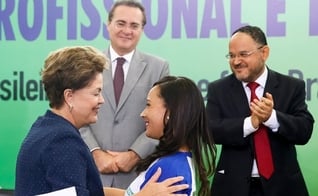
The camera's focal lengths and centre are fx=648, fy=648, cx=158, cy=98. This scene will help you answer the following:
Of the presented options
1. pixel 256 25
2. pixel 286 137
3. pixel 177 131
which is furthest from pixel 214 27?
pixel 177 131

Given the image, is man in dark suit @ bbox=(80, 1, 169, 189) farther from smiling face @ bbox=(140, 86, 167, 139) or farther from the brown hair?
the brown hair

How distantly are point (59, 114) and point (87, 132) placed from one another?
1.22m

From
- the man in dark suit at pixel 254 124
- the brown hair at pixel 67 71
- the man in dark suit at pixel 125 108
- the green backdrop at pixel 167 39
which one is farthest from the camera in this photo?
the green backdrop at pixel 167 39

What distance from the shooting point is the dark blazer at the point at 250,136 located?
10.4ft

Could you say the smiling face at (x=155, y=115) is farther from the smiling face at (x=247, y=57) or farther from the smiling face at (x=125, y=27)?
the smiling face at (x=125, y=27)

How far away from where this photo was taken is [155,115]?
85.7 inches

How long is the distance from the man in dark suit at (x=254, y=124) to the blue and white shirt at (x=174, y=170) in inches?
41.5

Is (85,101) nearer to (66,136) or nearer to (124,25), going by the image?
(66,136)

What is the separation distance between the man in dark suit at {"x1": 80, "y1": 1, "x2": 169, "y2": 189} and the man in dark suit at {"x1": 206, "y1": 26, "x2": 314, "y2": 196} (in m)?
0.36

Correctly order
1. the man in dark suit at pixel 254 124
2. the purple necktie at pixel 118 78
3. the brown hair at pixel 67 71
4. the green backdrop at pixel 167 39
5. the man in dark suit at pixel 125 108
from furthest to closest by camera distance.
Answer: the green backdrop at pixel 167 39, the purple necktie at pixel 118 78, the man in dark suit at pixel 125 108, the man in dark suit at pixel 254 124, the brown hair at pixel 67 71

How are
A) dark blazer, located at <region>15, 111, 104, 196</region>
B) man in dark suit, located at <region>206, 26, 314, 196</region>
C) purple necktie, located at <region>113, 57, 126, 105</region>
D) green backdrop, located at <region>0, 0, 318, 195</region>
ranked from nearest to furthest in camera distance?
1. dark blazer, located at <region>15, 111, 104, 196</region>
2. man in dark suit, located at <region>206, 26, 314, 196</region>
3. purple necktie, located at <region>113, 57, 126, 105</region>
4. green backdrop, located at <region>0, 0, 318, 195</region>

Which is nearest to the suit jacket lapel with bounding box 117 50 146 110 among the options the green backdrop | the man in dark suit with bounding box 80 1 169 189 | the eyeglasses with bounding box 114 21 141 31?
the man in dark suit with bounding box 80 1 169 189

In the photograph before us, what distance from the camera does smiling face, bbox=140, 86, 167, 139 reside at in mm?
2174

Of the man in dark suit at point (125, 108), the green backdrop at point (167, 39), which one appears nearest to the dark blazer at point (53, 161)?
the man in dark suit at point (125, 108)
